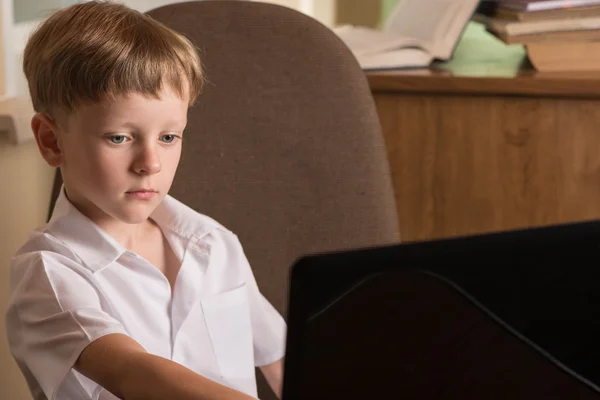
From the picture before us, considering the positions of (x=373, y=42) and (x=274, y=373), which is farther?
(x=373, y=42)

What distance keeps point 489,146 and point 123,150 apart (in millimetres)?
828

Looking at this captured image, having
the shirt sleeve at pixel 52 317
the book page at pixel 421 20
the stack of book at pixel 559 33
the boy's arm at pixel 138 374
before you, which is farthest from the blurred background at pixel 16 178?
the stack of book at pixel 559 33

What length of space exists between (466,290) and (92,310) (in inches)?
18.6

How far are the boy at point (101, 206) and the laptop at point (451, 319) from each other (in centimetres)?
35

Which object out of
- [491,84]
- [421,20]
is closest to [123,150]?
[491,84]

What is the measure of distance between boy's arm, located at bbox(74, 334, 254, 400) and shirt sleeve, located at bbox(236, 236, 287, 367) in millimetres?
346

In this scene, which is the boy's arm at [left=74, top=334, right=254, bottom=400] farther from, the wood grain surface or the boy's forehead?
the wood grain surface

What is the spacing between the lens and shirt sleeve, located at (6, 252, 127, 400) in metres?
0.83

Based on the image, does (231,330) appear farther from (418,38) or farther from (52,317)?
(418,38)

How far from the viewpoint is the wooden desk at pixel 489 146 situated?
1.48 meters

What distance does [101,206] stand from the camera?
910mm

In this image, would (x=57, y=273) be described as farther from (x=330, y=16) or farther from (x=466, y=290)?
(x=330, y=16)

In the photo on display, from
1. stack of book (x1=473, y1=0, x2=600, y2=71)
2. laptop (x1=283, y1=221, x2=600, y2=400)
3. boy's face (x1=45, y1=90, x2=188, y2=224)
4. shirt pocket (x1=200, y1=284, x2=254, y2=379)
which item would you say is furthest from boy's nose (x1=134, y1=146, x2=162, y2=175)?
stack of book (x1=473, y1=0, x2=600, y2=71)

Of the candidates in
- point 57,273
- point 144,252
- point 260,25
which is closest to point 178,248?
point 144,252
